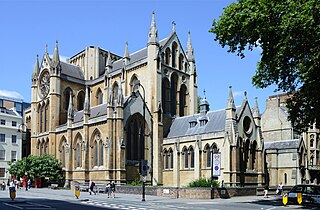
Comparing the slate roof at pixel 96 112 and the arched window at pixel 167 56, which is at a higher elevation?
the arched window at pixel 167 56

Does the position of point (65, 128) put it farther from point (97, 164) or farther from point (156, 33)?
point (156, 33)

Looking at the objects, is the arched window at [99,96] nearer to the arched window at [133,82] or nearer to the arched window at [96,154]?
the arched window at [133,82]

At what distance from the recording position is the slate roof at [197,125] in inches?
1972

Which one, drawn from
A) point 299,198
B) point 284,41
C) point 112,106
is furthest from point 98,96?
point 284,41

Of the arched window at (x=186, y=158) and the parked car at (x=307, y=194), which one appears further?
the arched window at (x=186, y=158)

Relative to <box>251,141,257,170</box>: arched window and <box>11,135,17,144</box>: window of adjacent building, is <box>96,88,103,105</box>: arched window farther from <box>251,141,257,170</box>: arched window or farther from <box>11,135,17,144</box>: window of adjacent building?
<box>251,141,257,170</box>: arched window

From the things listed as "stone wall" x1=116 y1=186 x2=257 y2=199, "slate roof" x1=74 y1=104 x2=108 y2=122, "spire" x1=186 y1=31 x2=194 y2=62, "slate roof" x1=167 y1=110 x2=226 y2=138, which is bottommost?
"stone wall" x1=116 y1=186 x2=257 y2=199

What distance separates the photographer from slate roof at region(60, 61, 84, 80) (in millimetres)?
68438

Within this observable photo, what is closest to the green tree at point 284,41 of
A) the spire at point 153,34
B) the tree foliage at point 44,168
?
the spire at point 153,34

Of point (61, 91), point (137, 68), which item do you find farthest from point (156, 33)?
point (61, 91)

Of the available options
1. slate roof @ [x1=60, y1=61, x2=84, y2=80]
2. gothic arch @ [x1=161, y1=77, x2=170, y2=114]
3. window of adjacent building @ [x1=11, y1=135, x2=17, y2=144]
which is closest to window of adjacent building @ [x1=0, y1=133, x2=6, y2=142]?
window of adjacent building @ [x1=11, y1=135, x2=17, y2=144]

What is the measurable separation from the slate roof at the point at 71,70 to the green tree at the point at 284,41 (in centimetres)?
4342

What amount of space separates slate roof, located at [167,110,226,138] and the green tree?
19.7 meters

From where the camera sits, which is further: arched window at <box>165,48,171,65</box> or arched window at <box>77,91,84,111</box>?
arched window at <box>77,91,84,111</box>
